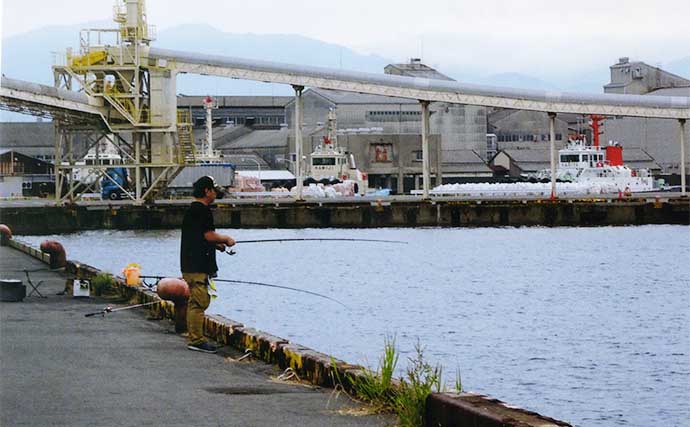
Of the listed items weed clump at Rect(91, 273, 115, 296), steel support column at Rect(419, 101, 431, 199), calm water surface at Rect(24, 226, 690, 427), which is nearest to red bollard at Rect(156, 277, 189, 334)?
calm water surface at Rect(24, 226, 690, 427)

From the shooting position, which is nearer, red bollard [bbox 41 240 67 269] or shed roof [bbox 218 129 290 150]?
red bollard [bbox 41 240 67 269]

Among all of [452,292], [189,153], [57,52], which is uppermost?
[57,52]

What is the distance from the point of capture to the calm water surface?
19456 mm

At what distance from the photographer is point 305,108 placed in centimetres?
12962

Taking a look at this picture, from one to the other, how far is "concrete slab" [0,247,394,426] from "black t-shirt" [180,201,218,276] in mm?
914

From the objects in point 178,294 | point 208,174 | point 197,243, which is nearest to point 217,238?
point 197,243

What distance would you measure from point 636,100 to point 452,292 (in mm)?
36925

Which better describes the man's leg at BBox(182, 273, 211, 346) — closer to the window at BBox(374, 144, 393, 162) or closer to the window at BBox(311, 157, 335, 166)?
the window at BBox(311, 157, 335, 166)

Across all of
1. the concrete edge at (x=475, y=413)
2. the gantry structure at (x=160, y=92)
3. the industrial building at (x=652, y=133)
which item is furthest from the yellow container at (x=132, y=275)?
A: the industrial building at (x=652, y=133)

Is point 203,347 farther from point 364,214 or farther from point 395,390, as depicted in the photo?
point 364,214

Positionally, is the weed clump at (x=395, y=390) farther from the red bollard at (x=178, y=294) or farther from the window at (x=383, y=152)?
the window at (x=383, y=152)

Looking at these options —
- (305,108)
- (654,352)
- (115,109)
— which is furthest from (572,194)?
(654,352)

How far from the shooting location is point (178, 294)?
15.7 meters

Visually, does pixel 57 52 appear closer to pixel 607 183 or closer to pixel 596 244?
pixel 596 244
